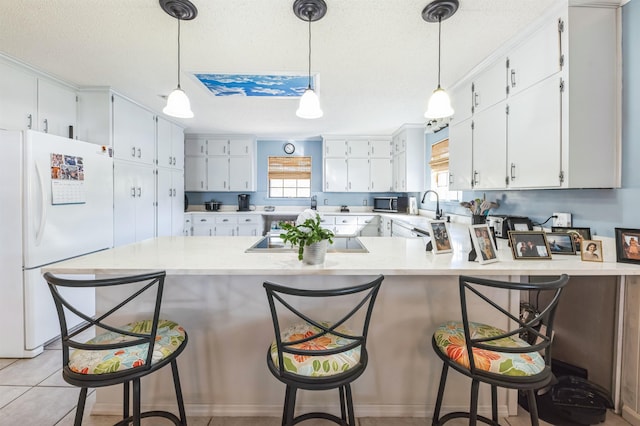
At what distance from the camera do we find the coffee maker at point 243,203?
19.7ft

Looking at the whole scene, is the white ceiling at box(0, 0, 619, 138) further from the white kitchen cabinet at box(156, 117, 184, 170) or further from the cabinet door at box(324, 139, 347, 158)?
the cabinet door at box(324, 139, 347, 158)

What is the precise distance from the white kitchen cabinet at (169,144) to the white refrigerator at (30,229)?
186cm

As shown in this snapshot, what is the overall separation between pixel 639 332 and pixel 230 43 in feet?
10.4

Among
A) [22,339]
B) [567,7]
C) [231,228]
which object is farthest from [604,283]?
[231,228]

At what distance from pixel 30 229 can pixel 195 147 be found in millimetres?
3628

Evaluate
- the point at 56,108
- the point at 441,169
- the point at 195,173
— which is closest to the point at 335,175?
the point at 441,169

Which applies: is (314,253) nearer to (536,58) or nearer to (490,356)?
(490,356)

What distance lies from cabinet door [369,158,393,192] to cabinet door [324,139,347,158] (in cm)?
58

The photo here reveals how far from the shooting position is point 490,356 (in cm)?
126

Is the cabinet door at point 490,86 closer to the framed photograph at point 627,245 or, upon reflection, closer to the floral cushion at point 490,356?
the framed photograph at point 627,245

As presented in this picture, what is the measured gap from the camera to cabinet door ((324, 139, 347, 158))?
5762 millimetres

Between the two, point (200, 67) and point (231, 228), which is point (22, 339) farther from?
point (231, 228)

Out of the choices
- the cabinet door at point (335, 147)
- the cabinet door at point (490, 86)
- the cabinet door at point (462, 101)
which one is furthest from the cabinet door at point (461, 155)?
the cabinet door at point (335, 147)

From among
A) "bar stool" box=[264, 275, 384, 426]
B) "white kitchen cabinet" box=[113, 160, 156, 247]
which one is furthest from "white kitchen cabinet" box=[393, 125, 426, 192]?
"bar stool" box=[264, 275, 384, 426]
